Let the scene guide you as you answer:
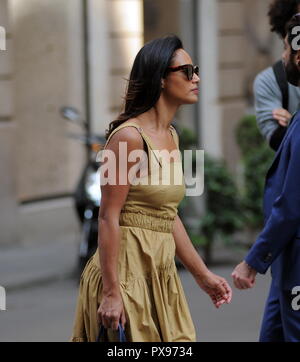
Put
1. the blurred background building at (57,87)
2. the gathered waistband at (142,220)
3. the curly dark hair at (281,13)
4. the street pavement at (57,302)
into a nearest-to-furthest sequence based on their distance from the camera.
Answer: the gathered waistband at (142,220) < the curly dark hair at (281,13) < the street pavement at (57,302) < the blurred background building at (57,87)

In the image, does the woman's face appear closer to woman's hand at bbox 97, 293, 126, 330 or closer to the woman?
the woman

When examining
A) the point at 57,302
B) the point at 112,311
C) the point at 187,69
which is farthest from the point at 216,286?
the point at 57,302

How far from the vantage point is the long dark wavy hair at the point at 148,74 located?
163 inches

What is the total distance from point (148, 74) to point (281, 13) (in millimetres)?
1288

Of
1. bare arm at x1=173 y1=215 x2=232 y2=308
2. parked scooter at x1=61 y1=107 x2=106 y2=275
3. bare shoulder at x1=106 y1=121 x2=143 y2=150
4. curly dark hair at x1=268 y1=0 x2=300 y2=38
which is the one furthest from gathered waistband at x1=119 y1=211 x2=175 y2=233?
parked scooter at x1=61 y1=107 x2=106 y2=275

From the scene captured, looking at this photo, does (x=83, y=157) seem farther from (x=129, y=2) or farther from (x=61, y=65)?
(x=129, y=2)

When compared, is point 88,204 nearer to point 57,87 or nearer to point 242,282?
point 57,87

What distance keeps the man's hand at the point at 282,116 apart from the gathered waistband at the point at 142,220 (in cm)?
110

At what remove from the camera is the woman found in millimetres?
4043

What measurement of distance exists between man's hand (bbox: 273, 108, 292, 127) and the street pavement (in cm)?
230

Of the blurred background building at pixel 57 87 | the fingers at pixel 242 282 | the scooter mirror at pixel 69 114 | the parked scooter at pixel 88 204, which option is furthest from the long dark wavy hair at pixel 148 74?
the blurred background building at pixel 57 87

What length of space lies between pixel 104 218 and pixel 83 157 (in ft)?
24.2

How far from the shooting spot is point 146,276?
4.14m

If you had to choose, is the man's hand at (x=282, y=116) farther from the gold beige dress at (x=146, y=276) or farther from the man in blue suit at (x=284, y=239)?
the gold beige dress at (x=146, y=276)
